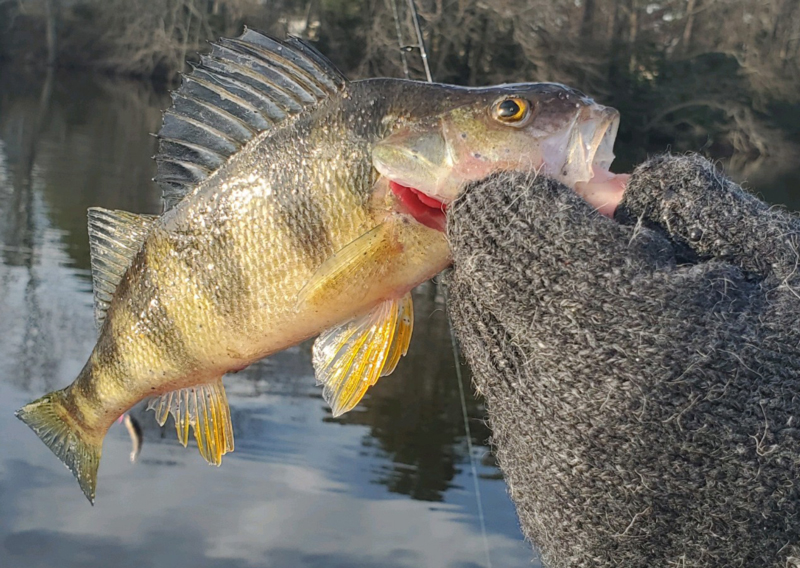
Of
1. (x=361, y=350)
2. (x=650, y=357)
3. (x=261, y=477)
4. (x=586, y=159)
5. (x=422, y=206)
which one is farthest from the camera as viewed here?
(x=261, y=477)

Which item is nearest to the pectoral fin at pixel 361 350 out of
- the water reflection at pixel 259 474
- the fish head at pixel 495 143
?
the fish head at pixel 495 143

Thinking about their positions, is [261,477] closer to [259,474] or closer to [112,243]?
[259,474]

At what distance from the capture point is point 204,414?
2059 millimetres

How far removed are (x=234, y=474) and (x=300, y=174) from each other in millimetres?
4191

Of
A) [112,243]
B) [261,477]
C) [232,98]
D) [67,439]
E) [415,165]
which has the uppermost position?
[232,98]

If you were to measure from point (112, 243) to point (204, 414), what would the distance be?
0.51 metres

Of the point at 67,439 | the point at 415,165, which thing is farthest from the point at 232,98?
the point at 67,439

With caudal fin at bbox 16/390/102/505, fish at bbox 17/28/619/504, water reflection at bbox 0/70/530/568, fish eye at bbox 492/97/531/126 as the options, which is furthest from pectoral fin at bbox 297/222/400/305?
water reflection at bbox 0/70/530/568

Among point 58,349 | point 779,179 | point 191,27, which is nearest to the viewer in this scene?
point 58,349

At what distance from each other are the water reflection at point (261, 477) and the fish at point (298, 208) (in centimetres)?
316

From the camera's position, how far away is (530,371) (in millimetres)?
1479

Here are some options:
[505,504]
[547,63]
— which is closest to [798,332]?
[505,504]

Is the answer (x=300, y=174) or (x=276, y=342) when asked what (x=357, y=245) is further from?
(x=276, y=342)

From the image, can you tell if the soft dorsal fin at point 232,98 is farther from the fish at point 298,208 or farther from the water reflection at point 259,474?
the water reflection at point 259,474
